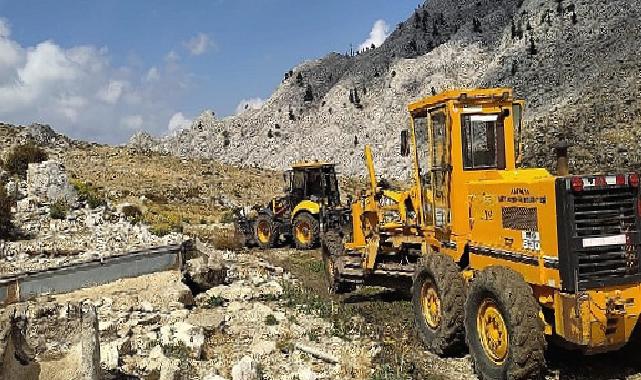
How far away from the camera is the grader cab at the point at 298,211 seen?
20.5 meters

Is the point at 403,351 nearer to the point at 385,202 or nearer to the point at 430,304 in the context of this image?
the point at 430,304

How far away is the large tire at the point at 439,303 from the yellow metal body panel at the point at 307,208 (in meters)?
10.7

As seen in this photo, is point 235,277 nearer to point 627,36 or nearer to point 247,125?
point 627,36

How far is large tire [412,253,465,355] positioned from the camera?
28.5 ft

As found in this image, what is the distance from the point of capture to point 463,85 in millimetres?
59438

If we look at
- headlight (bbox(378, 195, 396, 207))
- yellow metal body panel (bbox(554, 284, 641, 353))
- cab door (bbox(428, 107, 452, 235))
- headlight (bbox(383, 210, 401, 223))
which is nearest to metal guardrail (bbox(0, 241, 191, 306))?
headlight (bbox(378, 195, 396, 207))

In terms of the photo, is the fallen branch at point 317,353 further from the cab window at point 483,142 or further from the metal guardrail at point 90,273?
the metal guardrail at point 90,273

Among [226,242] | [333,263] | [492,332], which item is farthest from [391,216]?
[226,242]

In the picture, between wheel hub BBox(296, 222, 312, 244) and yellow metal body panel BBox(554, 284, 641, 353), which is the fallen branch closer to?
yellow metal body panel BBox(554, 284, 641, 353)

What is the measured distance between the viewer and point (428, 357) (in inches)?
352

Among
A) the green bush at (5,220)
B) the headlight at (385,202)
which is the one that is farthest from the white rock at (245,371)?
the green bush at (5,220)

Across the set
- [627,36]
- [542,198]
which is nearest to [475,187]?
[542,198]

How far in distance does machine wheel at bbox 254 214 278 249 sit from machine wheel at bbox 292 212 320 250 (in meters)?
0.98

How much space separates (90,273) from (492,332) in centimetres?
877
